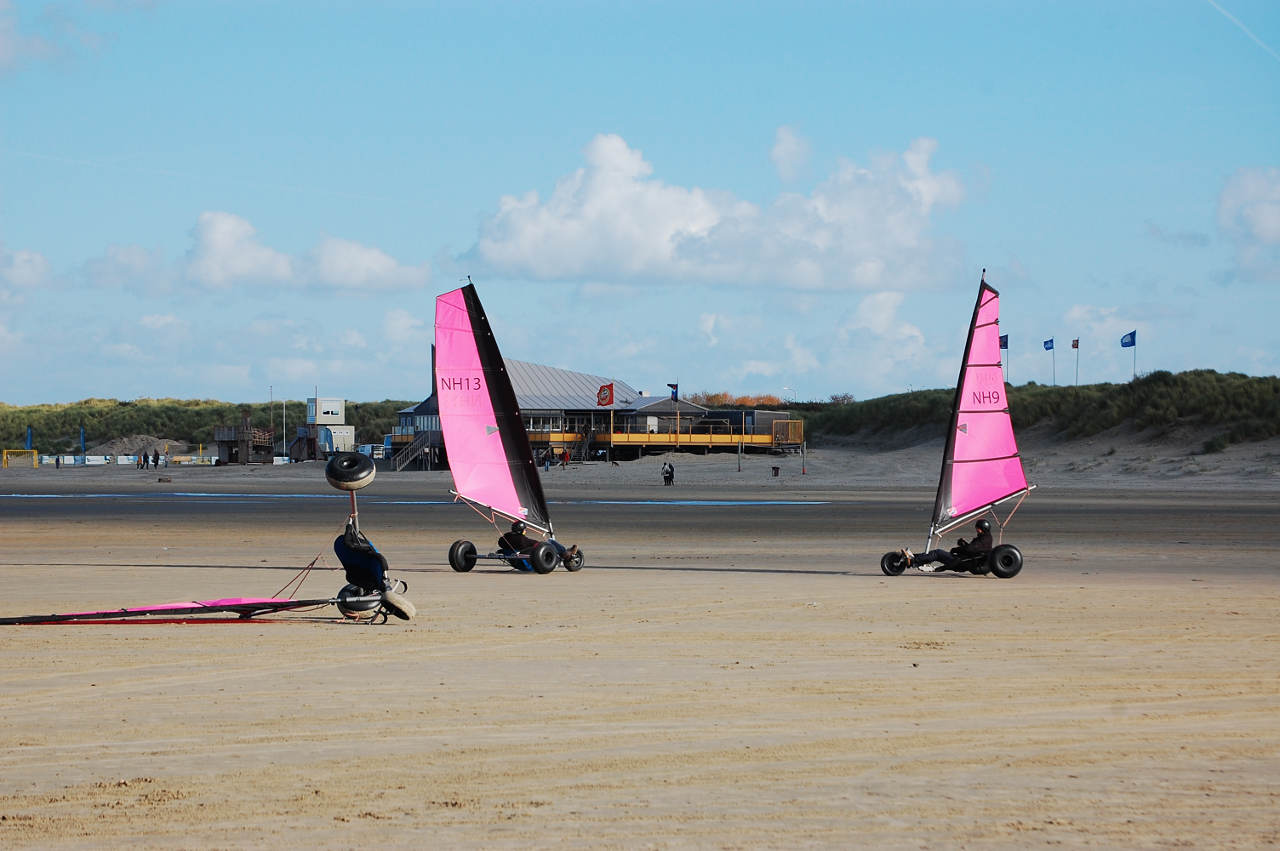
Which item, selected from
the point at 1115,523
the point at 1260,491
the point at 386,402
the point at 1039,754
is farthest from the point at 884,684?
the point at 386,402

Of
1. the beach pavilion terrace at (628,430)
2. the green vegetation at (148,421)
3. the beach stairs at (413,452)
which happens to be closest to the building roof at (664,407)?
the beach pavilion terrace at (628,430)

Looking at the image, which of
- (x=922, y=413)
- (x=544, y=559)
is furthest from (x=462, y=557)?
(x=922, y=413)

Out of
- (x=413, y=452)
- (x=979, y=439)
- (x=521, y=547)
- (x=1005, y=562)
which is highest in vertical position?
(x=979, y=439)

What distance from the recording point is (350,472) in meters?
12.2

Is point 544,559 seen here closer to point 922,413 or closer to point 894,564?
point 894,564

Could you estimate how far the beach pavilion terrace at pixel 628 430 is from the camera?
70.1m

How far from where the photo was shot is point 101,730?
7.34m

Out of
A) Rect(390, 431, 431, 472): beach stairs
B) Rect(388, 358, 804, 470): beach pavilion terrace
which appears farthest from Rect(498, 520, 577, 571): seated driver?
Rect(390, 431, 431, 472): beach stairs

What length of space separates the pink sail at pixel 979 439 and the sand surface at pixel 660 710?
4.65 ft

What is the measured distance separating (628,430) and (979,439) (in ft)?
172

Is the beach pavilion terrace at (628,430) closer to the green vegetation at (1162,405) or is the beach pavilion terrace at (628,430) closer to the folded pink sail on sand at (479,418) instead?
the green vegetation at (1162,405)

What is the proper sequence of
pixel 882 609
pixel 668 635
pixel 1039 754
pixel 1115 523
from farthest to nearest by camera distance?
pixel 1115 523 → pixel 882 609 → pixel 668 635 → pixel 1039 754

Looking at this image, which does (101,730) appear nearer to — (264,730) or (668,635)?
(264,730)

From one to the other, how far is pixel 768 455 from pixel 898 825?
6392cm
